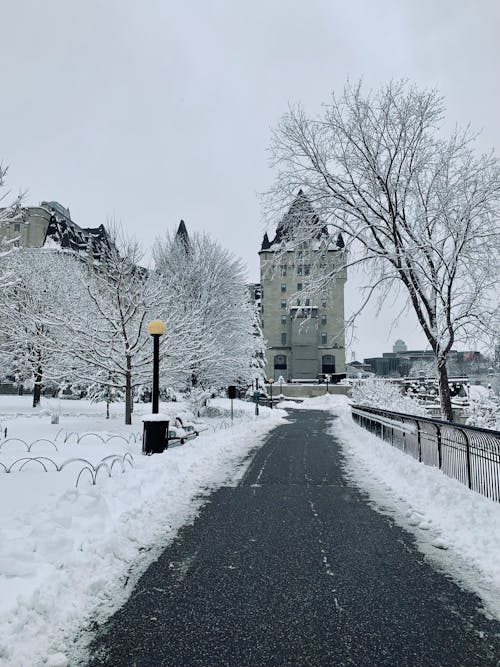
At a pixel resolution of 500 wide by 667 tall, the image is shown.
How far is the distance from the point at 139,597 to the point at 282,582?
137 cm

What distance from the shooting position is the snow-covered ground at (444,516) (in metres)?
4.75

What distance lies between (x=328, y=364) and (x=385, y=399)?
49.8 meters

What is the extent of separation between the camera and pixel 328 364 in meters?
84.8

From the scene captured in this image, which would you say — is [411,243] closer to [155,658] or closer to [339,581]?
[339,581]

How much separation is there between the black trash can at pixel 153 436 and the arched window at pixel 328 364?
74.2 metres

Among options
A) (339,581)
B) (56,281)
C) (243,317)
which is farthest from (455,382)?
(339,581)

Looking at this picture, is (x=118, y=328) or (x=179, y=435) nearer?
(x=179, y=435)

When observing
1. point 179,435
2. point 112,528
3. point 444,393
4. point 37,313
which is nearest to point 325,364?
point 37,313

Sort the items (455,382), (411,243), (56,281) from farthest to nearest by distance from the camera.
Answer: (455,382) < (56,281) < (411,243)

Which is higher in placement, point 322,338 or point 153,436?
point 322,338

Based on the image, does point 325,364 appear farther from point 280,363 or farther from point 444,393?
point 444,393

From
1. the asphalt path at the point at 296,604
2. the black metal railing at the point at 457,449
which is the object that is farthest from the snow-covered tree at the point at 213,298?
the asphalt path at the point at 296,604

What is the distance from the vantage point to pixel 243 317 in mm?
30156

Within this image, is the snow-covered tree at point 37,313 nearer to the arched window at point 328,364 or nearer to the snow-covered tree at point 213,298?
the snow-covered tree at point 213,298
